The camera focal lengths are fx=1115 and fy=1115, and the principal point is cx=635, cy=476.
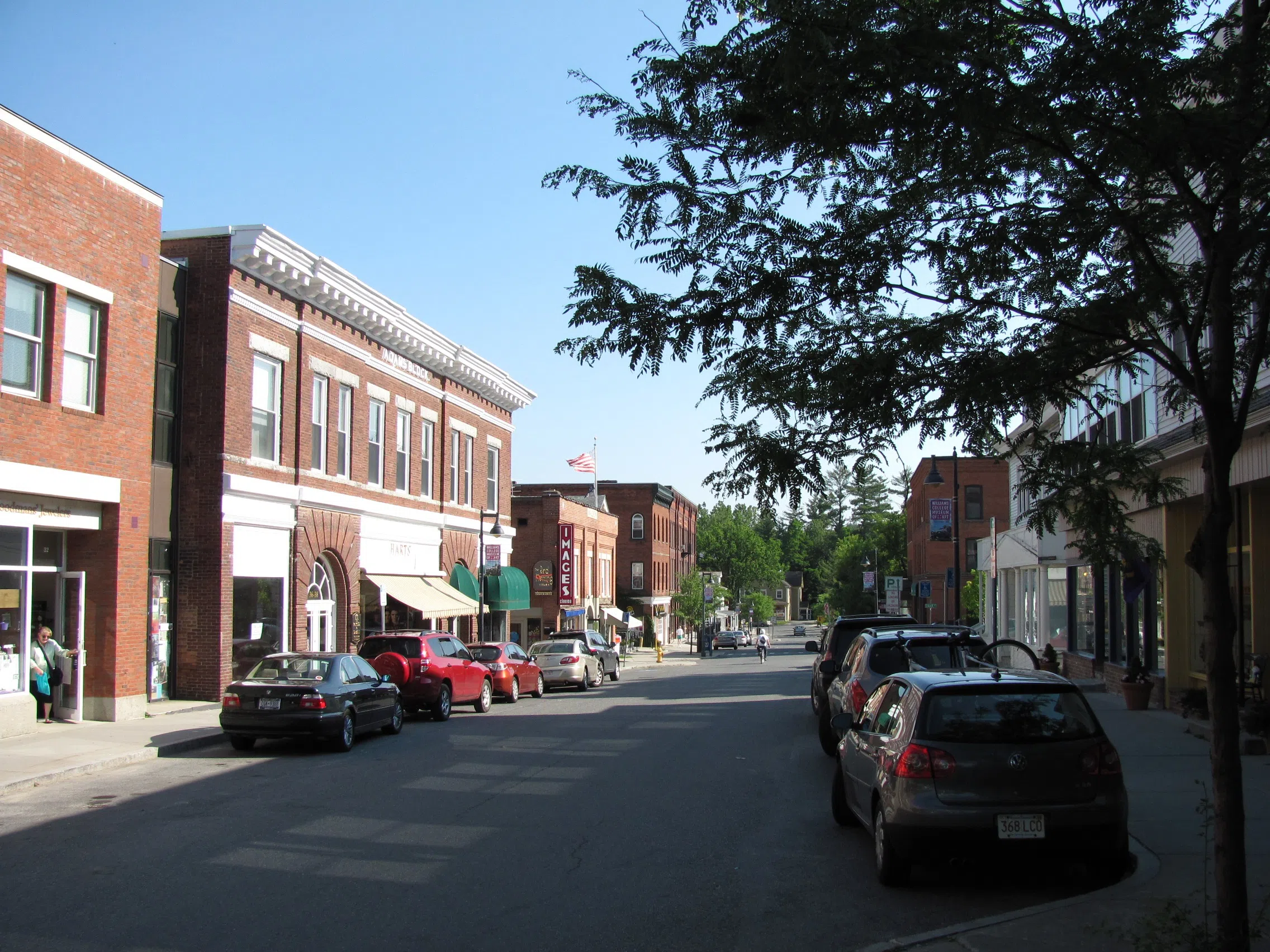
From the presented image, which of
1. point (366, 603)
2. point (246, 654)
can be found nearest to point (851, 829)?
point (246, 654)

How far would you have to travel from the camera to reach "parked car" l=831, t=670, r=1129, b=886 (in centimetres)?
743

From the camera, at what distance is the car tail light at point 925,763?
7.54 metres

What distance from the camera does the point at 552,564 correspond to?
5400 centimetres

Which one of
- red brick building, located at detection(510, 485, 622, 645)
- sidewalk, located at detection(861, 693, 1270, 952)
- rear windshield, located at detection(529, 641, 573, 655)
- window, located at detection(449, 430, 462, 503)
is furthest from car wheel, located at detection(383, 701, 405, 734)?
red brick building, located at detection(510, 485, 622, 645)

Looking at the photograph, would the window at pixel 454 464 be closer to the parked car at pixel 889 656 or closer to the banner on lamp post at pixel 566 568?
the banner on lamp post at pixel 566 568

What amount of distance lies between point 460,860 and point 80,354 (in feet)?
43.2

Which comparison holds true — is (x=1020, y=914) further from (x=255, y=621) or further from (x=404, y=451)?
(x=404, y=451)

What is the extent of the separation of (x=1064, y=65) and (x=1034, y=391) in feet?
6.54

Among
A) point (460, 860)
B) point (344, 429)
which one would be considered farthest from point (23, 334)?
point (460, 860)

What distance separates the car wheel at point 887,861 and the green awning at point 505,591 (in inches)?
1181

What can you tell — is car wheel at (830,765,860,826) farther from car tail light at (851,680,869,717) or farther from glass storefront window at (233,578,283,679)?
glass storefront window at (233,578,283,679)

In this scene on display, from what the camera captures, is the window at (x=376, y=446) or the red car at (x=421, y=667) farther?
the window at (x=376, y=446)

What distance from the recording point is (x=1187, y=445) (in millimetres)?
15531

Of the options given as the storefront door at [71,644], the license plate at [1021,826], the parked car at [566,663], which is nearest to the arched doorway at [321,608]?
the parked car at [566,663]
